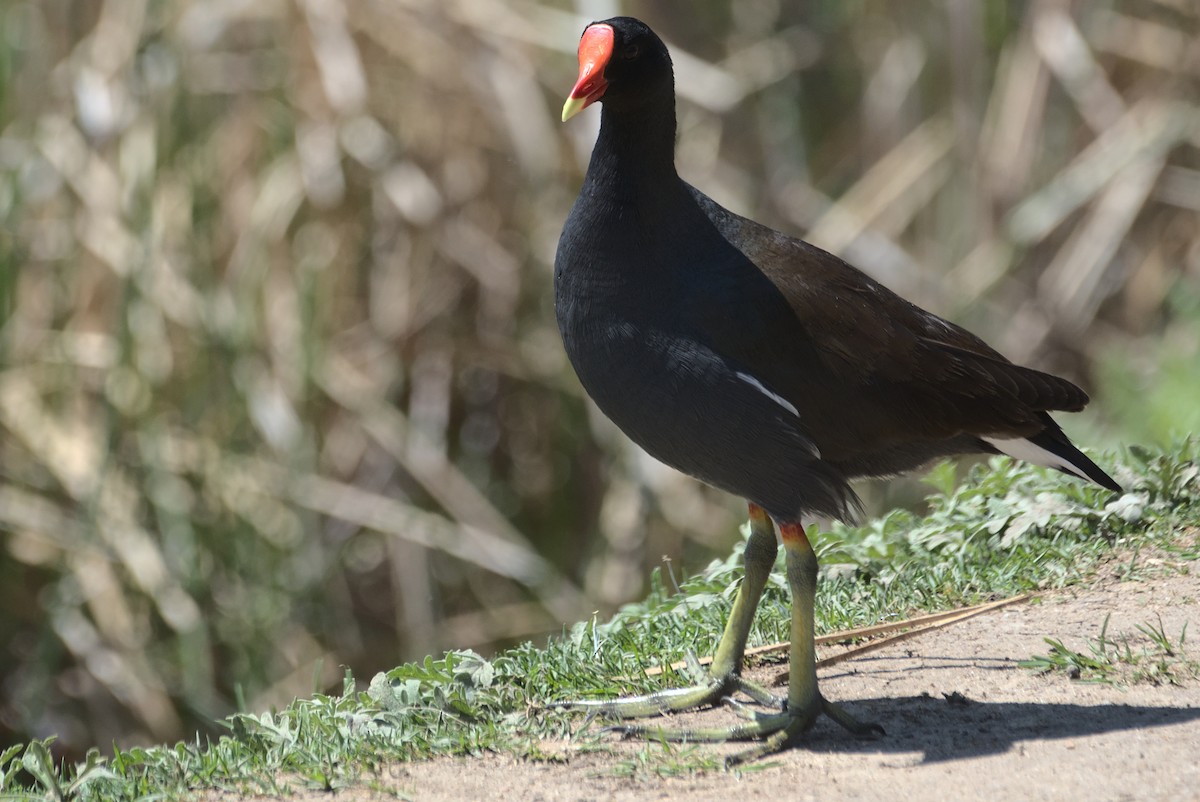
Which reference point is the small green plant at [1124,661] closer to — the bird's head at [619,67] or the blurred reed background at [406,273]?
the bird's head at [619,67]

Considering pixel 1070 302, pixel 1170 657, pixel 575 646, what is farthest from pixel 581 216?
pixel 1070 302

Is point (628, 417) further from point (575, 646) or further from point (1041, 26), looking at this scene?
point (1041, 26)

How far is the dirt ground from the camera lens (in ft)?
7.42

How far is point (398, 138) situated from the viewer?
5664 millimetres

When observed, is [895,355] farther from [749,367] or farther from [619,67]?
[619,67]

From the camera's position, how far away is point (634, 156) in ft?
9.14

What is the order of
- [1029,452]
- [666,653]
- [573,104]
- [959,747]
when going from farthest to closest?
1. [666,653]
2. [1029,452]
3. [573,104]
4. [959,747]

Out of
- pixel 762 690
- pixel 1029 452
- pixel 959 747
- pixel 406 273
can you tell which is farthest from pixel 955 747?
pixel 406 273

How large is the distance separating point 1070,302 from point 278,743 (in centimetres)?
436

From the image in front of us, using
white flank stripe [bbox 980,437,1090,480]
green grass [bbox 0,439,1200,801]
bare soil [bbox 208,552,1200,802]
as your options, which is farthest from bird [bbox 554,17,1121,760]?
green grass [bbox 0,439,1200,801]

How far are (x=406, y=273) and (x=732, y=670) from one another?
323cm

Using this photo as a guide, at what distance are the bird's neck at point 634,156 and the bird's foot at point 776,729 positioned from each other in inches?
40.4

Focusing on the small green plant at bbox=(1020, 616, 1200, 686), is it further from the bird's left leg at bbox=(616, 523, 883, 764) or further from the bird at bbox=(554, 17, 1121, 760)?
the bird's left leg at bbox=(616, 523, 883, 764)

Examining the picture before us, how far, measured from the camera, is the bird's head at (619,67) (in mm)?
2695
